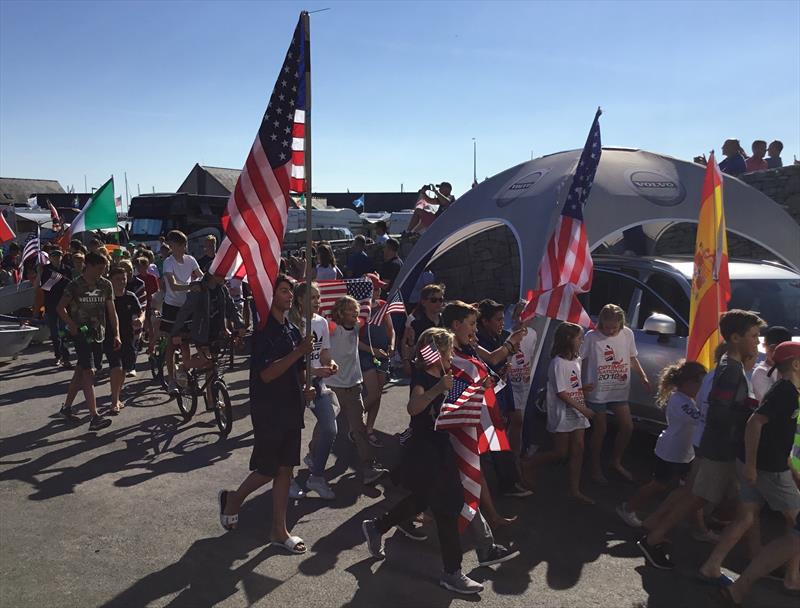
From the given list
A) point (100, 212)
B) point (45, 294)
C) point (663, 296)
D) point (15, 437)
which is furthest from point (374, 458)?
point (100, 212)

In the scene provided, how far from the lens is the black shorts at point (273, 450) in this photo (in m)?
4.88

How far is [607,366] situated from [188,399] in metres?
5.04

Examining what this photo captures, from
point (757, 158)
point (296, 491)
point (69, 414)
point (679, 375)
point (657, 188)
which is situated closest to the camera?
point (679, 375)

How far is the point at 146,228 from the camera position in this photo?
27.5 m

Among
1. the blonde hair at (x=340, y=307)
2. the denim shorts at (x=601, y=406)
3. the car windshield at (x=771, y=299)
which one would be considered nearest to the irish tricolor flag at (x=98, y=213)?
the blonde hair at (x=340, y=307)

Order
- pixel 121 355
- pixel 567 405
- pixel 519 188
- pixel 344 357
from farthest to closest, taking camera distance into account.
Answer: pixel 121 355 → pixel 519 188 → pixel 344 357 → pixel 567 405

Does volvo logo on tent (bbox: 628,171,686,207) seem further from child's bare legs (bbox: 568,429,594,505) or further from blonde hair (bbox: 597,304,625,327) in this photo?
child's bare legs (bbox: 568,429,594,505)

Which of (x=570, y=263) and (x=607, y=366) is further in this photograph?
(x=570, y=263)

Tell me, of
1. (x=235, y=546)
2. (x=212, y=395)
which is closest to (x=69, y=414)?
(x=212, y=395)

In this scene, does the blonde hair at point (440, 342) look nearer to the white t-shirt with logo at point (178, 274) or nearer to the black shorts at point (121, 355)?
the black shorts at point (121, 355)

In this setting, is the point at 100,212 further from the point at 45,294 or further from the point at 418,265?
the point at 418,265

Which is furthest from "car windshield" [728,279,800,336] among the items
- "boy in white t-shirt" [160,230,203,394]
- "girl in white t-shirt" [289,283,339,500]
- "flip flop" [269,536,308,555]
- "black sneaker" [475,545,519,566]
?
"boy in white t-shirt" [160,230,203,394]

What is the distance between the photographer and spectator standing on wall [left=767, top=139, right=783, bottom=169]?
44.0ft

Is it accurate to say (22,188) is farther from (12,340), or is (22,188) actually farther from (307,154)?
(307,154)
